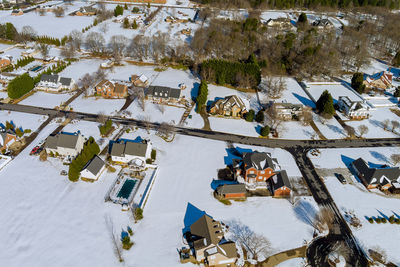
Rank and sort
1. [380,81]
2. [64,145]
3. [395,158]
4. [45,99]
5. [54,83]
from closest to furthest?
[64,145], [395,158], [45,99], [54,83], [380,81]

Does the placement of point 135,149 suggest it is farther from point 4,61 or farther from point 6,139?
point 4,61

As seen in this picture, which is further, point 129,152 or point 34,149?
point 34,149

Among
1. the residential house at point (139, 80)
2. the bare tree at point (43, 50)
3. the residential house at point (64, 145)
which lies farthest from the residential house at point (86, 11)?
the residential house at point (64, 145)

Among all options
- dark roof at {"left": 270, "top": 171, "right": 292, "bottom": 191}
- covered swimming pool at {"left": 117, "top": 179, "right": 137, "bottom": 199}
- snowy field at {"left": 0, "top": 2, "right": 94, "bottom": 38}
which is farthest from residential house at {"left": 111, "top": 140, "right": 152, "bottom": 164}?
snowy field at {"left": 0, "top": 2, "right": 94, "bottom": 38}

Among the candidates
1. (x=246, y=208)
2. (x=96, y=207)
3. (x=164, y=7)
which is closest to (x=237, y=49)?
(x=246, y=208)

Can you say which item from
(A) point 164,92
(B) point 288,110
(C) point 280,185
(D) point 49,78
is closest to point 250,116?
(B) point 288,110
